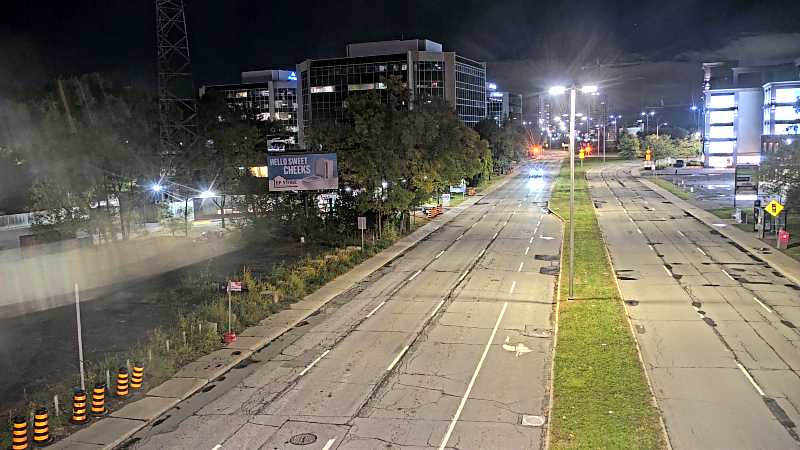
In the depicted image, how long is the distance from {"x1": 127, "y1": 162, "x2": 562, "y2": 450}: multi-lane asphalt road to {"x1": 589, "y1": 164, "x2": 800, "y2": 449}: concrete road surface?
3366 millimetres

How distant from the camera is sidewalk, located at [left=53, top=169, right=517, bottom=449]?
15.2 m

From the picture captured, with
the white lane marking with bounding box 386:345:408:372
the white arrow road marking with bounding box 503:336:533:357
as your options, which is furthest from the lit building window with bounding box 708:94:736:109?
the white lane marking with bounding box 386:345:408:372

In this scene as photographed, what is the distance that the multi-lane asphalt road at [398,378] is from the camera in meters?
14.9

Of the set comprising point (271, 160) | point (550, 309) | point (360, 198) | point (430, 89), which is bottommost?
point (550, 309)

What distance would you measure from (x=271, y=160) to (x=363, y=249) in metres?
8.02

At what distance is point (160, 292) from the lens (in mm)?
30812

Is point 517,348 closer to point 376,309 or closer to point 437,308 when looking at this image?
point 437,308

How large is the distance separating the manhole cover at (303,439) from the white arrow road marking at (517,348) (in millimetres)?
8102

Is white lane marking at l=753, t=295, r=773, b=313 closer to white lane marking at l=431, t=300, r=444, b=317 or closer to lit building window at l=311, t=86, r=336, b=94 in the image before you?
white lane marking at l=431, t=300, r=444, b=317

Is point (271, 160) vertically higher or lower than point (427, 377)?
higher

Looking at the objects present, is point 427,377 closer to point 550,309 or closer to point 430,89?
point 550,309

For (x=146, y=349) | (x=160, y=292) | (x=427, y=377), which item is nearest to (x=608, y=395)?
(x=427, y=377)

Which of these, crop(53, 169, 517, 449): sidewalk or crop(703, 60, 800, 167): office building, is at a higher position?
crop(703, 60, 800, 167): office building

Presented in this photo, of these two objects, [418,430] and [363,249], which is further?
[363,249]
